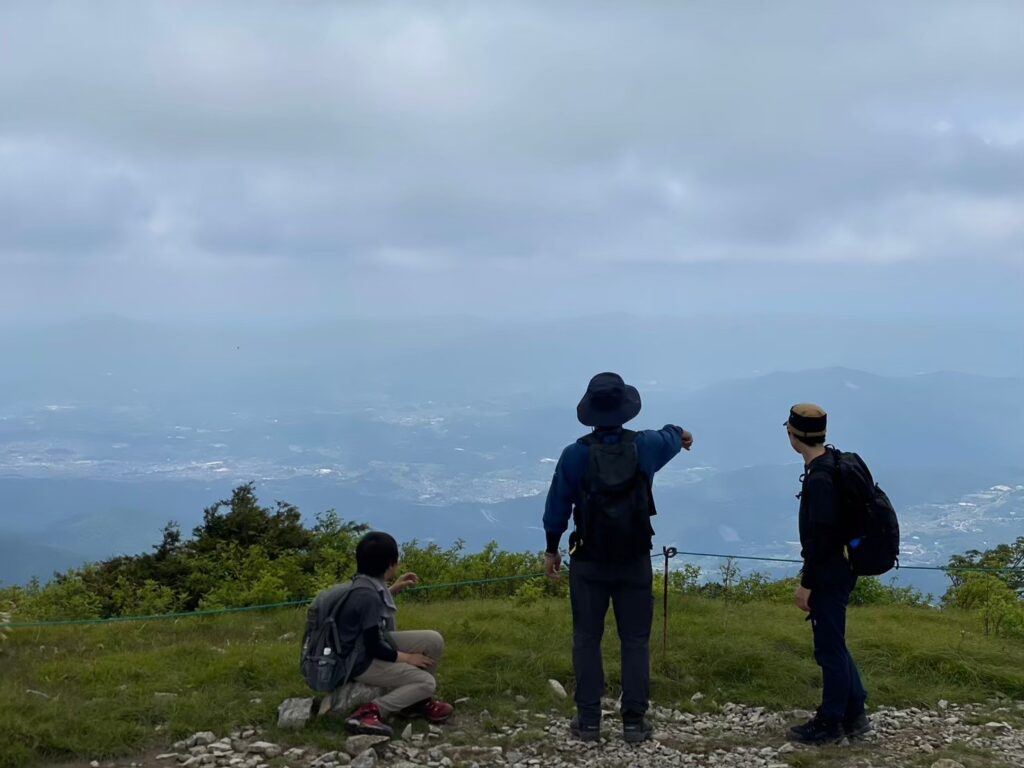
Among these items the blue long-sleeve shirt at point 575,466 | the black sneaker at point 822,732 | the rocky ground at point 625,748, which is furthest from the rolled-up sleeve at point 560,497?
the black sneaker at point 822,732

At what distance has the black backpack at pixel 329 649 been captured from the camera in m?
5.79

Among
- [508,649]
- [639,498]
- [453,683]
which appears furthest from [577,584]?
[508,649]

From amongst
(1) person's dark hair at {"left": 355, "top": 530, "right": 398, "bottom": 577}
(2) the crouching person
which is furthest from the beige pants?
(1) person's dark hair at {"left": 355, "top": 530, "right": 398, "bottom": 577}

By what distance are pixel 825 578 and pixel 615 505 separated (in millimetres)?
1388

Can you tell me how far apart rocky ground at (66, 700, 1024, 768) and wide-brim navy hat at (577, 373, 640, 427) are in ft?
6.89

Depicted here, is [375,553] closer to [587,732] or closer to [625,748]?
[587,732]

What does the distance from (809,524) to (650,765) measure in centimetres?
177

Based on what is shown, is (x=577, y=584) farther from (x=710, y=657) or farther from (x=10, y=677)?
(x=10, y=677)

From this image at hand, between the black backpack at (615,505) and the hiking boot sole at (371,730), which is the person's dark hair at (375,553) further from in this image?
the black backpack at (615,505)

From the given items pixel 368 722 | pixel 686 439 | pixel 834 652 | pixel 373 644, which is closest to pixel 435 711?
pixel 368 722

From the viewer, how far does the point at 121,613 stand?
11.1m

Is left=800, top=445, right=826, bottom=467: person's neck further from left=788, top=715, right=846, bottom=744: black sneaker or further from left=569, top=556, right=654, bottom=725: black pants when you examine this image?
left=788, top=715, right=846, bottom=744: black sneaker

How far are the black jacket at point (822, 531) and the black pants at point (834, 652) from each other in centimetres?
8

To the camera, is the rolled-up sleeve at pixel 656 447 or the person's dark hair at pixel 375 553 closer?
the rolled-up sleeve at pixel 656 447
